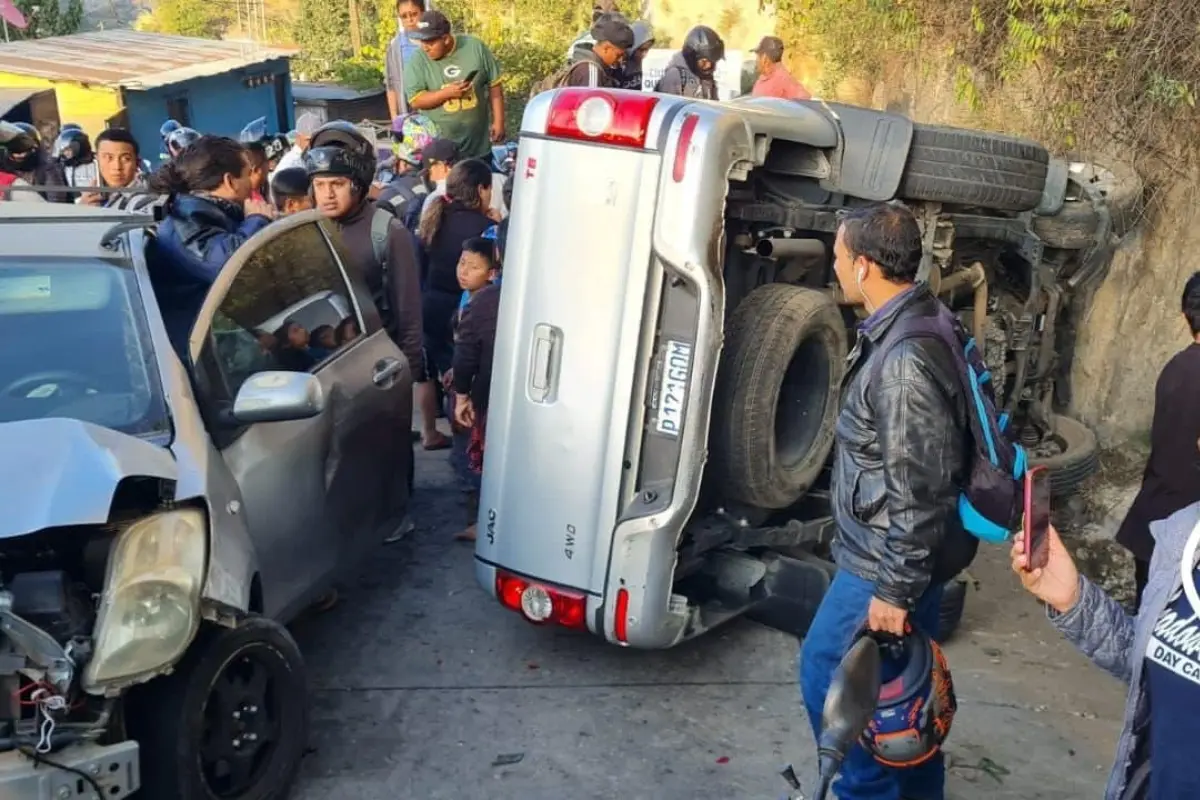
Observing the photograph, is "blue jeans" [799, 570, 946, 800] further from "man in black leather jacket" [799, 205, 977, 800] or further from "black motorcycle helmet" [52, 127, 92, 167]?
"black motorcycle helmet" [52, 127, 92, 167]

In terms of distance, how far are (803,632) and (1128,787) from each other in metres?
2.63

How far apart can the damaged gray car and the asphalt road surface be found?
16.9 inches

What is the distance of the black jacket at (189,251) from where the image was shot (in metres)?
4.22

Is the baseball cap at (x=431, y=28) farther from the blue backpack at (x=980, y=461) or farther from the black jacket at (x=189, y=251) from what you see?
the blue backpack at (x=980, y=461)

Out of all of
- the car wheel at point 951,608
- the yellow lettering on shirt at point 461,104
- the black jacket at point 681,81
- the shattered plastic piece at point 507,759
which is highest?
the black jacket at point 681,81

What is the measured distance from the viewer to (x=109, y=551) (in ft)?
10.8

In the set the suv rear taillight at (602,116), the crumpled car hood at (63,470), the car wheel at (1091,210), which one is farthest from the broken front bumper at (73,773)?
the car wheel at (1091,210)

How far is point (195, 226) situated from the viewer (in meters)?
4.84

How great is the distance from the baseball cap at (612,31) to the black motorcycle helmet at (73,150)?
11.9 ft

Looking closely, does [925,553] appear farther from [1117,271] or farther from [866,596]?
[1117,271]

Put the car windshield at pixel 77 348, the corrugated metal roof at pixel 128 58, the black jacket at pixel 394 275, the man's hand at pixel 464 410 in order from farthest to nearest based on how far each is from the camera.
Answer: the corrugated metal roof at pixel 128 58 → the black jacket at pixel 394 275 → the man's hand at pixel 464 410 → the car windshield at pixel 77 348

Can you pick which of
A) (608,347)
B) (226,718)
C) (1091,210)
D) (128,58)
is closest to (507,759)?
(226,718)

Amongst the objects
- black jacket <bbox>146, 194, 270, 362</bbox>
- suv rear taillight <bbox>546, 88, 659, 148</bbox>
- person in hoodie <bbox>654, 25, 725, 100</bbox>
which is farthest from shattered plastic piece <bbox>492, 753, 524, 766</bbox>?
person in hoodie <bbox>654, 25, 725, 100</bbox>

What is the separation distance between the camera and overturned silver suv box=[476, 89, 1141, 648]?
4.14 meters
